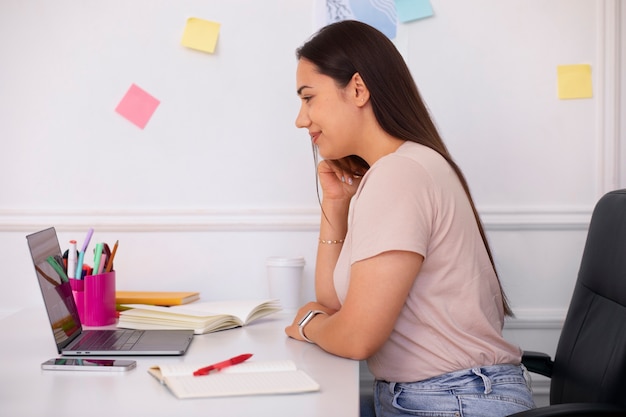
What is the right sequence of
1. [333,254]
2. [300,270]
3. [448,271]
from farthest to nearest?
[300,270] < [333,254] < [448,271]

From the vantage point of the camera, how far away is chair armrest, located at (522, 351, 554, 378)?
5.02ft

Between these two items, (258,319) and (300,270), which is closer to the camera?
(258,319)

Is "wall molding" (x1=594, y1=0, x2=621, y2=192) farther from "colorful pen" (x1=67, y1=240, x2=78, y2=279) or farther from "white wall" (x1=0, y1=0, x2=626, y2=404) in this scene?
"colorful pen" (x1=67, y1=240, x2=78, y2=279)

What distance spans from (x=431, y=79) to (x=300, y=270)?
2.03 ft

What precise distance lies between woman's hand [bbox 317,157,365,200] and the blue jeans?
534 mm

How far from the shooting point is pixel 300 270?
6.08 ft

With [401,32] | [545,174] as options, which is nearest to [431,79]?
[401,32]

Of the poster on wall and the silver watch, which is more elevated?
the poster on wall

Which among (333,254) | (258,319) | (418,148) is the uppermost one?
(418,148)

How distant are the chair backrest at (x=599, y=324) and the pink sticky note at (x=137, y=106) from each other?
3.90ft

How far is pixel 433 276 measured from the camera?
1.27 meters

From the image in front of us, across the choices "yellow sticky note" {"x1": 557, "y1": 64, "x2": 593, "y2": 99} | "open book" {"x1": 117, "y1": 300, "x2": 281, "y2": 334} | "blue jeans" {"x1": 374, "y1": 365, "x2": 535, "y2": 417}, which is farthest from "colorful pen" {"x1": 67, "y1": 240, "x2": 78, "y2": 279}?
"yellow sticky note" {"x1": 557, "y1": 64, "x2": 593, "y2": 99}

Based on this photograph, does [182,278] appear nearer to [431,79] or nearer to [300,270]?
[300,270]

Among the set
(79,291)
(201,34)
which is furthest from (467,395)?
(201,34)
